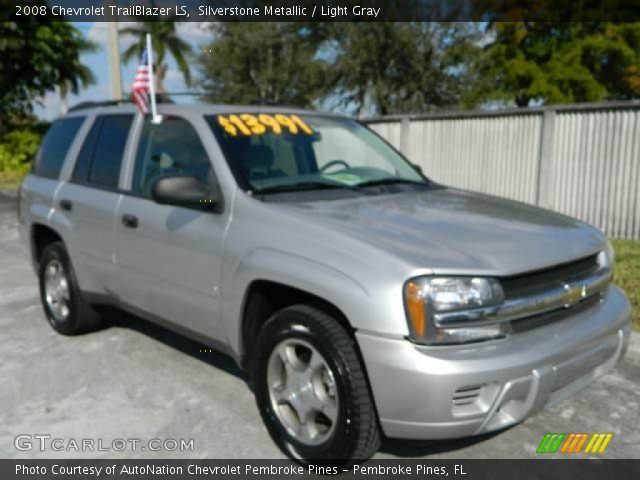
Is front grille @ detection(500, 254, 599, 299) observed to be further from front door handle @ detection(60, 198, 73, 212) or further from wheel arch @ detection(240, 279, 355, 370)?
front door handle @ detection(60, 198, 73, 212)

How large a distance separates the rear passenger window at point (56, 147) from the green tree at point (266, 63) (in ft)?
61.7

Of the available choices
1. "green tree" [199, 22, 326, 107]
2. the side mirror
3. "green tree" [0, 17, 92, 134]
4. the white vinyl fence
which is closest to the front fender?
the side mirror

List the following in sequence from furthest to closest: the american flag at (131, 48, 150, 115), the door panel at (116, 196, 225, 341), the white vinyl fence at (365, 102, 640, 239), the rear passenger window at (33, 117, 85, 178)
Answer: the white vinyl fence at (365, 102, 640, 239) → the rear passenger window at (33, 117, 85, 178) → the american flag at (131, 48, 150, 115) → the door panel at (116, 196, 225, 341)

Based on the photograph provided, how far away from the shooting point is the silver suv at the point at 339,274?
8.19 ft

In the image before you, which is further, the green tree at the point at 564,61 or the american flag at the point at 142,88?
the green tree at the point at 564,61

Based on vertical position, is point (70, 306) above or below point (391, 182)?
below

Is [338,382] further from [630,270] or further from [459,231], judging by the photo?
[630,270]

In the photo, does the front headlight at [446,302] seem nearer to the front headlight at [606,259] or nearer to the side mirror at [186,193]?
the front headlight at [606,259]

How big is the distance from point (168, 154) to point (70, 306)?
1634 mm

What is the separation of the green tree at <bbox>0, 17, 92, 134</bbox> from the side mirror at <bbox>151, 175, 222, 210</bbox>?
19.9 metres

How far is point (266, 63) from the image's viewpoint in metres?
24.2

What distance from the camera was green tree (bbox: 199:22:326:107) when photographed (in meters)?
23.5

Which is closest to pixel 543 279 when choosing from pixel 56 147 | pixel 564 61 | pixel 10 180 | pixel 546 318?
pixel 546 318

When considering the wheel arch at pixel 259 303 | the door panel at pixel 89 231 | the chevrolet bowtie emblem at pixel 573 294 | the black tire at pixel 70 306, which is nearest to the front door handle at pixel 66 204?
the door panel at pixel 89 231
